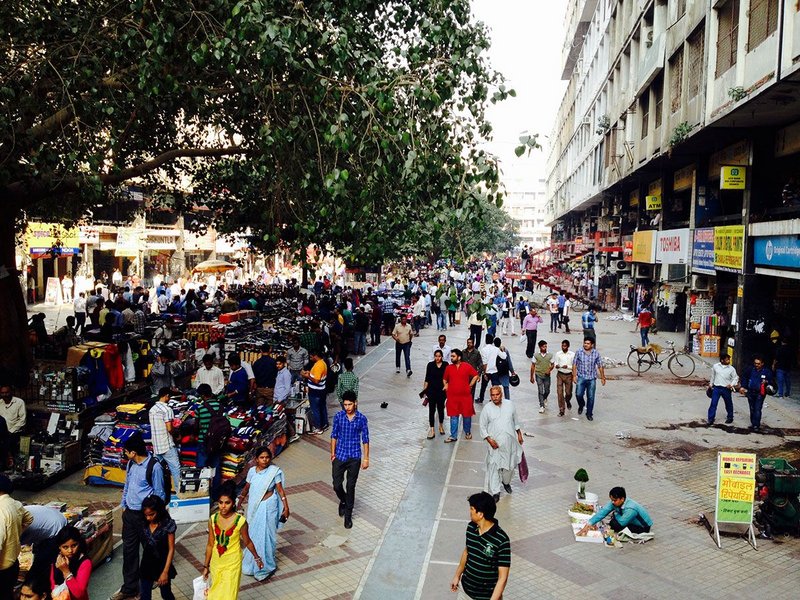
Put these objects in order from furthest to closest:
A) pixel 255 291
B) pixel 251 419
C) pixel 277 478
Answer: pixel 255 291, pixel 251 419, pixel 277 478

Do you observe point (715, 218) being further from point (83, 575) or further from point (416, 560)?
point (83, 575)

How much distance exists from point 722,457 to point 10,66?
1116 centimetres

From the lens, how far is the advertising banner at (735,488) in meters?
8.02

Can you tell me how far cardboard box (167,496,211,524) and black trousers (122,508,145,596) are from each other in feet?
5.66

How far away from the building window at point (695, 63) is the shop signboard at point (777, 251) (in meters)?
5.24

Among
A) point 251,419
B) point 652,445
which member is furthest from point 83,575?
point 652,445

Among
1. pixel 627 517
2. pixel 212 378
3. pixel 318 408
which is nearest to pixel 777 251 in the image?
pixel 627 517

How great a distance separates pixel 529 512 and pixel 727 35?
571 inches

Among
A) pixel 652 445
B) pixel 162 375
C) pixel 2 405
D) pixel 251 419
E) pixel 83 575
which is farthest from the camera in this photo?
pixel 162 375

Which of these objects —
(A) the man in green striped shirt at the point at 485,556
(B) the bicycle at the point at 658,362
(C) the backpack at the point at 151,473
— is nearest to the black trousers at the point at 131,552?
(C) the backpack at the point at 151,473

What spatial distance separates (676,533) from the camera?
825 centimetres

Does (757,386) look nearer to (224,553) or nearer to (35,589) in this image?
(224,553)

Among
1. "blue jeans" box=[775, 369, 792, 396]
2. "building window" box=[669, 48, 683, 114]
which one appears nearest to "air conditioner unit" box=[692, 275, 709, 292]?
"building window" box=[669, 48, 683, 114]

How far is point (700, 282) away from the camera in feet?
75.2
